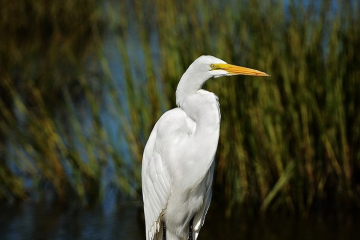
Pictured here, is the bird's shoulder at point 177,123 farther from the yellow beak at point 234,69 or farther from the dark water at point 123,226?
the dark water at point 123,226

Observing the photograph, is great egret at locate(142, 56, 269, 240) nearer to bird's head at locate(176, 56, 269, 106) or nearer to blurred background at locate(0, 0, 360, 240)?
bird's head at locate(176, 56, 269, 106)

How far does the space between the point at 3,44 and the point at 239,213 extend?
4006mm

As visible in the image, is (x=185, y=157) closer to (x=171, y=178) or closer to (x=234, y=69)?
(x=171, y=178)

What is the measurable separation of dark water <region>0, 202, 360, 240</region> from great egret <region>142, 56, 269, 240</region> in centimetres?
93

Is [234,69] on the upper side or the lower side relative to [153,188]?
upper

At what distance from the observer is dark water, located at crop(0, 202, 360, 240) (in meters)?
3.91

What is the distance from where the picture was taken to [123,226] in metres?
4.14

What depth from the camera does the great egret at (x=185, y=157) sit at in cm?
267

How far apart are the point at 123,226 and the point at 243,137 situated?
2.85 feet

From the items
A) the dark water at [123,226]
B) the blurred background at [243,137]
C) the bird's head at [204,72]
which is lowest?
the dark water at [123,226]

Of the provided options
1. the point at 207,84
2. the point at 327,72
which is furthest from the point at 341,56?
the point at 207,84

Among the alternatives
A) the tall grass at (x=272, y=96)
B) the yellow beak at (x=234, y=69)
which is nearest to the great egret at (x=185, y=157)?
the yellow beak at (x=234, y=69)

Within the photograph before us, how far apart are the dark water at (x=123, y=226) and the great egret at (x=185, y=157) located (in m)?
0.93

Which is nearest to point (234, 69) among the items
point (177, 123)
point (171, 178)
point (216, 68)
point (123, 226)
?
point (216, 68)
